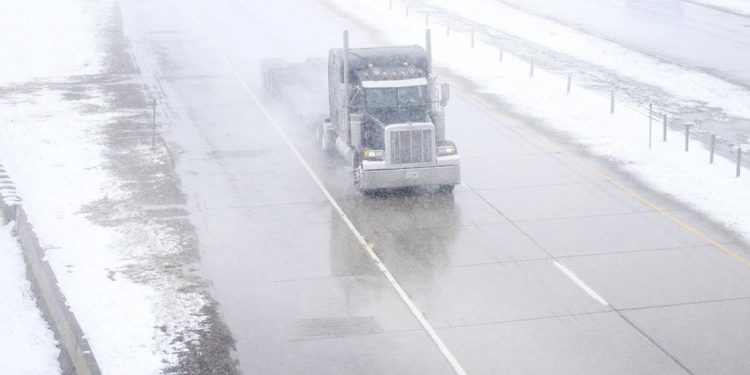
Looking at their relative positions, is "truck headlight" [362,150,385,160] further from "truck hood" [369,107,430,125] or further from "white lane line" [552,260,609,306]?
"white lane line" [552,260,609,306]

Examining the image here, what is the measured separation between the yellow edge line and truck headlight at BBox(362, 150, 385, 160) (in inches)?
243

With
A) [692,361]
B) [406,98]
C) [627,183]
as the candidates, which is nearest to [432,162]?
[406,98]

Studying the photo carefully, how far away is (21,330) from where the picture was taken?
1742 cm

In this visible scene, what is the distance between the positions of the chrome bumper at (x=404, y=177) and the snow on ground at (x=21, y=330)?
315 inches

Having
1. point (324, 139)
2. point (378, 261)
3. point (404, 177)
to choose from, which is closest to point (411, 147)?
point (404, 177)

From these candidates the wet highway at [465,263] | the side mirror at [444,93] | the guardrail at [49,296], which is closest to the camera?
the guardrail at [49,296]

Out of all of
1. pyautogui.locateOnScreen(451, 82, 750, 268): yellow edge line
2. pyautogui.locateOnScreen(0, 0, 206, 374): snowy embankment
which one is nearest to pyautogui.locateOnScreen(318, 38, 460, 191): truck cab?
pyautogui.locateOnScreen(451, 82, 750, 268): yellow edge line

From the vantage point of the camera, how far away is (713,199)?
24984 millimetres

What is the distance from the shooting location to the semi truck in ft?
80.3

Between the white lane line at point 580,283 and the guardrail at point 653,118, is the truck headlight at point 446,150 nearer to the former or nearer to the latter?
the white lane line at point 580,283

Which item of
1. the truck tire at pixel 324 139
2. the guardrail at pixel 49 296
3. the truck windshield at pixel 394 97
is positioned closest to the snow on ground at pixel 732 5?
the truck tire at pixel 324 139

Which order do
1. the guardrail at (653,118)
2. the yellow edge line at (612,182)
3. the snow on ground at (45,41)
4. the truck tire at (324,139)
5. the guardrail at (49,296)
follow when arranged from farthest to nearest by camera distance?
the snow on ground at (45,41) → the guardrail at (653,118) → the truck tire at (324,139) → the yellow edge line at (612,182) → the guardrail at (49,296)

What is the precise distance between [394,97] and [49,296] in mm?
10659

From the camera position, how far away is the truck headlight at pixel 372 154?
80.8 feet
